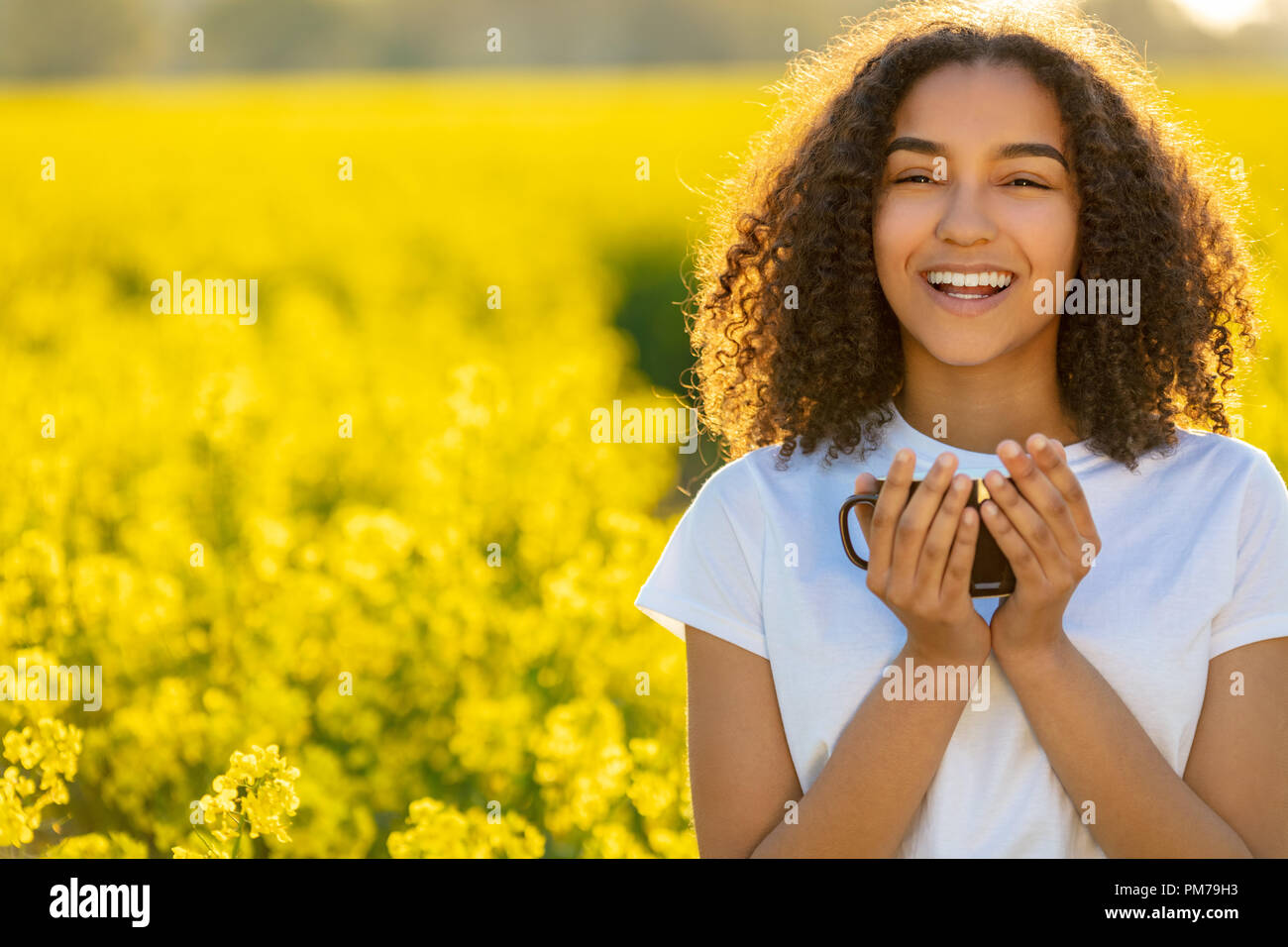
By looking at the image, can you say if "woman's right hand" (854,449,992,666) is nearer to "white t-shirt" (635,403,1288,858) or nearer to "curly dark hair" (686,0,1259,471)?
"white t-shirt" (635,403,1288,858)

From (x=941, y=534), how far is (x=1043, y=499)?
108 mm

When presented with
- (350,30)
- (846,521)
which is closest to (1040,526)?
(846,521)

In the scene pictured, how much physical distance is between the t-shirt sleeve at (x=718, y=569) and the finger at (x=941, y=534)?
26 centimetres

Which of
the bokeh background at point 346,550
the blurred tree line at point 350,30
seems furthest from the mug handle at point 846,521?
the blurred tree line at point 350,30

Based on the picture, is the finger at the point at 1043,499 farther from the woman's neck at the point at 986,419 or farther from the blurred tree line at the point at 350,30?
the blurred tree line at the point at 350,30

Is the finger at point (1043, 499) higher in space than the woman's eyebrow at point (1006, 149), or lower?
lower

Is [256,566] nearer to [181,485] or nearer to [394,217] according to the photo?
[181,485]

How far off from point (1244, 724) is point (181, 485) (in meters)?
3.01

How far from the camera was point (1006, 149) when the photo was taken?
5.57 feet

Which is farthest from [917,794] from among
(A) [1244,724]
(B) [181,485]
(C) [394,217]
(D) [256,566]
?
(C) [394,217]

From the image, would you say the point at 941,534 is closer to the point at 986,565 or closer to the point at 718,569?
the point at 986,565

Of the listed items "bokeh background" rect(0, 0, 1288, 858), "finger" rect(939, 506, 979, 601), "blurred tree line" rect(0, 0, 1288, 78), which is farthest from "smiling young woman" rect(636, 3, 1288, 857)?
"blurred tree line" rect(0, 0, 1288, 78)

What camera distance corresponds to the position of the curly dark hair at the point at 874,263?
1.79 metres

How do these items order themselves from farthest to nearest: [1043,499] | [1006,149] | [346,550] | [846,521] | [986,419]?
[346,550] < [986,419] < [1006,149] < [846,521] < [1043,499]
